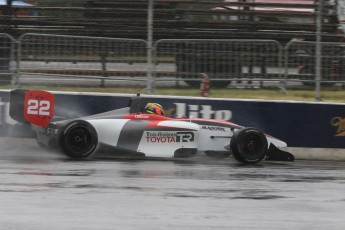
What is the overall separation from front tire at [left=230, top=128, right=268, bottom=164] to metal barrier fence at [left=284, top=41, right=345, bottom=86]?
106 inches

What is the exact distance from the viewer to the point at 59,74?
12.3 m

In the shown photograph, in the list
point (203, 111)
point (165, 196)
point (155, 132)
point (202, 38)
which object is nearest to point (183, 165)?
point (155, 132)

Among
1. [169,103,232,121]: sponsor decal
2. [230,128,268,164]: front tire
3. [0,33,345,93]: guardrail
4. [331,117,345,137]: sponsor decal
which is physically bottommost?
[230,128,268,164]: front tire

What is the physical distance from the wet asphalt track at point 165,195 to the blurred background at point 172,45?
8.12ft

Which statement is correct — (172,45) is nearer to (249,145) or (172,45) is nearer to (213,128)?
(213,128)

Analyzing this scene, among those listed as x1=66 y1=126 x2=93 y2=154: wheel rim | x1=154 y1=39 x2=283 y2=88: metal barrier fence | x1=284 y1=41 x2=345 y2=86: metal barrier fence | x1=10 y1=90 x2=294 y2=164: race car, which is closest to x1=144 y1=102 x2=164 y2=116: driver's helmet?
x1=10 y1=90 x2=294 y2=164: race car

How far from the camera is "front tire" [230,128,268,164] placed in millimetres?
10203

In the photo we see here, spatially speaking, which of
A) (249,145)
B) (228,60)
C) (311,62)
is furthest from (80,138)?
(311,62)

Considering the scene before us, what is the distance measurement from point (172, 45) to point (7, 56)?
9.90 feet

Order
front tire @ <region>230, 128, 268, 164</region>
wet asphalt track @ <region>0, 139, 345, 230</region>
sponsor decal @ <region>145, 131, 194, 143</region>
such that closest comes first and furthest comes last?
1. wet asphalt track @ <region>0, 139, 345, 230</region>
2. sponsor decal @ <region>145, 131, 194, 143</region>
3. front tire @ <region>230, 128, 268, 164</region>

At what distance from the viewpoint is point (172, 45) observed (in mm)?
12664

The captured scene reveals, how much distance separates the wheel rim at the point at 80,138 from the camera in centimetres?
993

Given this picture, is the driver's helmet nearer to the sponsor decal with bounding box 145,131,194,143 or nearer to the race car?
the race car

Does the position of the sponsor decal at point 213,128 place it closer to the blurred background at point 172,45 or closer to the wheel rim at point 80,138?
the wheel rim at point 80,138
